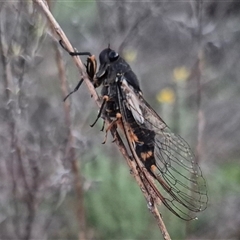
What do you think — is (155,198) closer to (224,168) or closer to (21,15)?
(21,15)

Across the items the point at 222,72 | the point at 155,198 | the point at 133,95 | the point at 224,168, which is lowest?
the point at 155,198

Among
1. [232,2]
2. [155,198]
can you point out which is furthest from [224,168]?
[155,198]

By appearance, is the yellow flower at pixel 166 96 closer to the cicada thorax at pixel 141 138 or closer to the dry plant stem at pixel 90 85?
the cicada thorax at pixel 141 138

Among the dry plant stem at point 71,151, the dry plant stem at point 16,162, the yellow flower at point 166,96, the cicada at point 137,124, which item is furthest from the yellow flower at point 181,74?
the cicada at point 137,124

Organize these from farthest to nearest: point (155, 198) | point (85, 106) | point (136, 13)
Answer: point (85, 106), point (136, 13), point (155, 198)

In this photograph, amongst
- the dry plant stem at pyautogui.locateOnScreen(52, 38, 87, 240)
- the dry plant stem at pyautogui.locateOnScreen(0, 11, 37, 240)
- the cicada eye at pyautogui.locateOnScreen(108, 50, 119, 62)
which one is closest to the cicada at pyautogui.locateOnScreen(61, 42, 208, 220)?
the cicada eye at pyautogui.locateOnScreen(108, 50, 119, 62)

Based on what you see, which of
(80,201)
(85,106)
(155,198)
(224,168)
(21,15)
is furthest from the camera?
(224,168)

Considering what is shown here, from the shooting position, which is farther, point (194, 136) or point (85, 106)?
point (194, 136)

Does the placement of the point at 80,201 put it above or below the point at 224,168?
below

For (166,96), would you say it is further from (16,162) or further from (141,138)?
(141,138)
